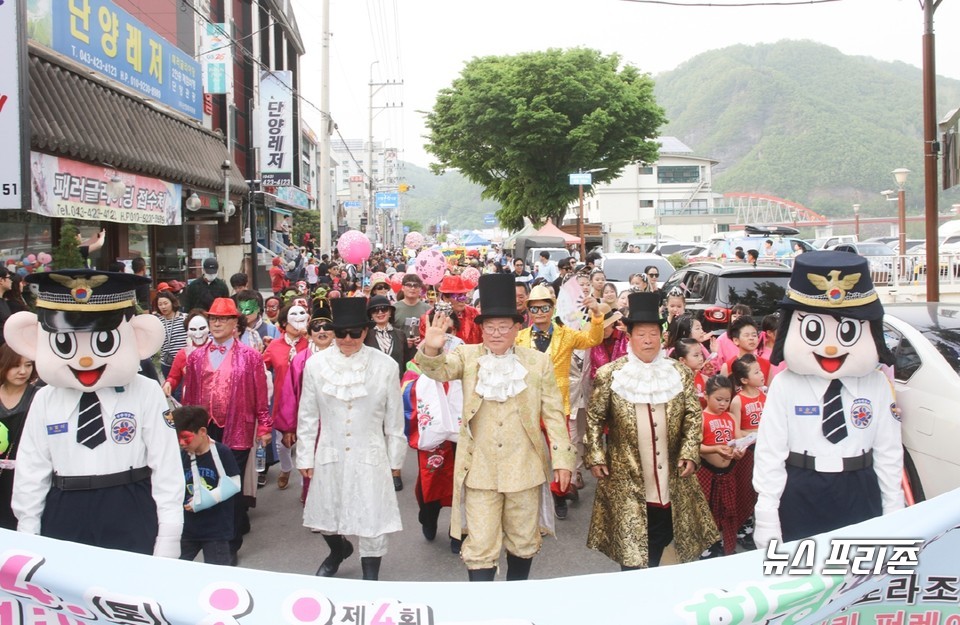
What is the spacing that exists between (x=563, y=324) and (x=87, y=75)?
9121 millimetres

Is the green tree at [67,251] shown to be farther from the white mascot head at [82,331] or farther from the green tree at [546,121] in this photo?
the green tree at [546,121]

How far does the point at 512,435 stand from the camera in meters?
4.61

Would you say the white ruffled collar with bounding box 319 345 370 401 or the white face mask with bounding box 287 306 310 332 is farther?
the white face mask with bounding box 287 306 310 332

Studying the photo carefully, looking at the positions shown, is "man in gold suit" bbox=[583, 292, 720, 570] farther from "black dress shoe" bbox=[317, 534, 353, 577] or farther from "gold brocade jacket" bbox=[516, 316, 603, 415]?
"black dress shoe" bbox=[317, 534, 353, 577]

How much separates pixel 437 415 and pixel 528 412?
1.24 m

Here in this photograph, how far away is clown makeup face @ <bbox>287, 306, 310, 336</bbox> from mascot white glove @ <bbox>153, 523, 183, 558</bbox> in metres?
4.21

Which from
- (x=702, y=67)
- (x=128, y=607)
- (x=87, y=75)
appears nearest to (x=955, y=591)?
(x=128, y=607)

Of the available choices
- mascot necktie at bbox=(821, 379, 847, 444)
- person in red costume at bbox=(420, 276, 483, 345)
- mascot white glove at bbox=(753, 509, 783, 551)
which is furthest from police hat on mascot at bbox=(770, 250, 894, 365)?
person in red costume at bbox=(420, 276, 483, 345)

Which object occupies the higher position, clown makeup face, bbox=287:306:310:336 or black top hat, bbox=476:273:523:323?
black top hat, bbox=476:273:523:323

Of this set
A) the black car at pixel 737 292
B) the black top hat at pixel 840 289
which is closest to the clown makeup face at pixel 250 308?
the black car at pixel 737 292

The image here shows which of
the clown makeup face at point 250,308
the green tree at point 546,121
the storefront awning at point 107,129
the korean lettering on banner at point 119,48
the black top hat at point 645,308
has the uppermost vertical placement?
the green tree at point 546,121

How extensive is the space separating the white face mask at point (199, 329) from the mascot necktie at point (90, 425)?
307 centimetres

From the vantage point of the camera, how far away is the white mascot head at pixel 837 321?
13.2ft

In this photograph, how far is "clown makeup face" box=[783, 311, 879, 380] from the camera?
13.2ft
